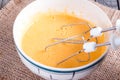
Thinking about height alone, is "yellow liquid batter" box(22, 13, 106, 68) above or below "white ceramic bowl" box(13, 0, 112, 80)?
below

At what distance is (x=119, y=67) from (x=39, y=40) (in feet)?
0.60

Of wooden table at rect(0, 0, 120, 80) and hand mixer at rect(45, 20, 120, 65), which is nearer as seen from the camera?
hand mixer at rect(45, 20, 120, 65)

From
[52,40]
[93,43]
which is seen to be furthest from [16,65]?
[93,43]

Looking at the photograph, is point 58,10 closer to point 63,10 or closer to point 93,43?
point 63,10

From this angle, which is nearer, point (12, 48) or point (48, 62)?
point (48, 62)

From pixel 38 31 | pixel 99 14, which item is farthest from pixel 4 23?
pixel 99 14

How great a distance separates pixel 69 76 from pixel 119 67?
156 mm

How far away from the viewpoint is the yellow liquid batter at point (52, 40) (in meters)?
0.50

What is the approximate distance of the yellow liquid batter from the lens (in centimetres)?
50

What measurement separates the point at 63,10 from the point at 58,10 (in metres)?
0.01

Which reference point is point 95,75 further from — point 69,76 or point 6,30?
point 6,30

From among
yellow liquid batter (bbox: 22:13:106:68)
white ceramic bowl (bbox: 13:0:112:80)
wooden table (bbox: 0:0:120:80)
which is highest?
white ceramic bowl (bbox: 13:0:112:80)

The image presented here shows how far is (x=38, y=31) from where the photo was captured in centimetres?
57

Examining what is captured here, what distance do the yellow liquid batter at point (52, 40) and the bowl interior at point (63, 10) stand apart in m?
0.01
